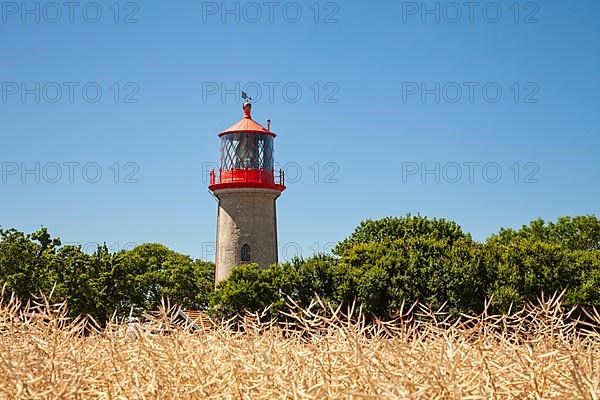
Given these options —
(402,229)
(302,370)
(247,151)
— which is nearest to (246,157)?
(247,151)

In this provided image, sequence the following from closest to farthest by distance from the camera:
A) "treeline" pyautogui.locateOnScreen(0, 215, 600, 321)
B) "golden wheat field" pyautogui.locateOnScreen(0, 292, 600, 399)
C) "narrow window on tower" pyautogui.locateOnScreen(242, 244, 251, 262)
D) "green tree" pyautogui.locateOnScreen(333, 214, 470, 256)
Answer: "golden wheat field" pyautogui.locateOnScreen(0, 292, 600, 399), "treeline" pyautogui.locateOnScreen(0, 215, 600, 321), "narrow window on tower" pyautogui.locateOnScreen(242, 244, 251, 262), "green tree" pyautogui.locateOnScreen(333, 214, 470, 256)

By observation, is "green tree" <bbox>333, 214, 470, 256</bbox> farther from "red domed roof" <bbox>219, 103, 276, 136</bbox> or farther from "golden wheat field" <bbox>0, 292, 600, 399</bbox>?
"golden wheat field" <bbox>0, 292, 600, 399</bbox>

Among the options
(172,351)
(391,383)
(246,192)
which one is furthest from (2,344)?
(246,192)

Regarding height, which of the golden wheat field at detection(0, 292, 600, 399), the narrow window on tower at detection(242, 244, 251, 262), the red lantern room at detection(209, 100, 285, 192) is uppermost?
the red lantern room at detection(209, 100, 285, 192)

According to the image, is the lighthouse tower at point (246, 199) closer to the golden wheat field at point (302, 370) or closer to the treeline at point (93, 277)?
the treeline at point (93, 277)

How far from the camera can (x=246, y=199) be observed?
35000 mm

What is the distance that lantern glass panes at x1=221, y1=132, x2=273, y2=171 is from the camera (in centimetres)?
3575

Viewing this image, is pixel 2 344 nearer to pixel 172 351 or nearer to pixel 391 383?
pixel 172 351

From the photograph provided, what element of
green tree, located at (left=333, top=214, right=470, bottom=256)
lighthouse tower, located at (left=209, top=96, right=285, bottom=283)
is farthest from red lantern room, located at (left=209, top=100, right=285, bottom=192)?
green tree, located at (left=333, top=214, right=470, bottom=256)

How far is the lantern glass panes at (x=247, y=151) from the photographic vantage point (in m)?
35.8

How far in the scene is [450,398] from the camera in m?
2.69

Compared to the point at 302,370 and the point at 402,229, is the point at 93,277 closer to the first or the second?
the point at 402,229

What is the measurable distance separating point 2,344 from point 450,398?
2.39m

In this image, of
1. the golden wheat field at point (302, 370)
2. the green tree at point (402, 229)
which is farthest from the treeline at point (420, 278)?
the golden wheat field at point (302, 370)
